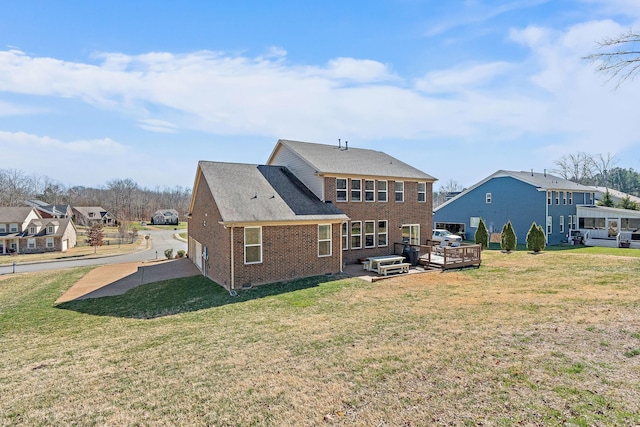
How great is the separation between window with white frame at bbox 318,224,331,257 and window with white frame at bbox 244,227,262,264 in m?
3.01

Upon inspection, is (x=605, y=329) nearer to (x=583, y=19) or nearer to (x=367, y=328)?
(x=367, y=328)

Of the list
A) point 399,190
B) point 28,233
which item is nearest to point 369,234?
point 399,190

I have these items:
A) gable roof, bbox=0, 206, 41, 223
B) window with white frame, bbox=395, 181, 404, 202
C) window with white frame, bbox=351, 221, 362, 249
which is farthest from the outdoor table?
gable roof, bbox=0, 206, 41, 223

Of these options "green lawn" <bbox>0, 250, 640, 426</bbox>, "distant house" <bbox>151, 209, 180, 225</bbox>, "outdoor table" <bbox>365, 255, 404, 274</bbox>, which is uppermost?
"distant house" <bbox>151, 209, 180, 225</bbox>

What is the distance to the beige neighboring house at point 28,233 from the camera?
4422 cm

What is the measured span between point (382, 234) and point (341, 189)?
150 inches

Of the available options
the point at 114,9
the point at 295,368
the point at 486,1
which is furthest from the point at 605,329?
the point at 114,9

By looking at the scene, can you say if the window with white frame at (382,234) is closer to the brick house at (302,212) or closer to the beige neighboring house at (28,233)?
the brick house at (302,212)

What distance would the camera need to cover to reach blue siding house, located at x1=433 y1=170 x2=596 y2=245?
30156mm

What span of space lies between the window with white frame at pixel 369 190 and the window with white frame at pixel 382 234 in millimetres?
1523

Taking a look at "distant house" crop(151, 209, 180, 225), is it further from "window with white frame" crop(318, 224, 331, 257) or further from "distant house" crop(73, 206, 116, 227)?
"window with white frame" crop(318, 224, 331, 257)

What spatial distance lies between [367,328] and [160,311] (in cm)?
762

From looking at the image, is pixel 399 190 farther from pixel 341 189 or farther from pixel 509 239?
pixel 509 239

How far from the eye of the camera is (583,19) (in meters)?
10.2
